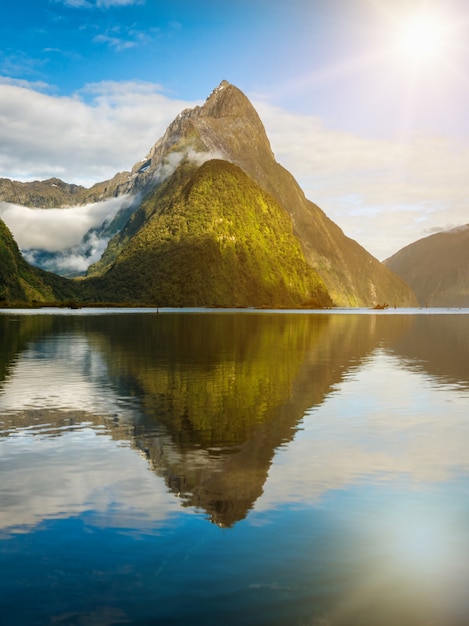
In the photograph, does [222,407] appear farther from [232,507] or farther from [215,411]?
[232,507]

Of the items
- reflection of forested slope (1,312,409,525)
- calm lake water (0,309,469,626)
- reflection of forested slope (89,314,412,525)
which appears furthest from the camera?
reflection of forested slope (1,312,409,525)

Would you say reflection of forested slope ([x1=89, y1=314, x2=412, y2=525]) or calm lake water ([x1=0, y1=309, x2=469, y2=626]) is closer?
calm lake water ([x1=0, y1=309, x2=469, y2=626])

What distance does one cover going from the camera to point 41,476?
1911 cm

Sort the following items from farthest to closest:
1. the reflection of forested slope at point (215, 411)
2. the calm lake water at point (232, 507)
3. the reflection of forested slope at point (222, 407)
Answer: the reflection of forested slope at point (215, 411)
the reflection of forested slope at point (222, 407)
the calm lake water at point (232, 507)

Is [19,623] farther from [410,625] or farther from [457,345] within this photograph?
[457,345]

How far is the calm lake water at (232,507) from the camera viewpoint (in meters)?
11.3

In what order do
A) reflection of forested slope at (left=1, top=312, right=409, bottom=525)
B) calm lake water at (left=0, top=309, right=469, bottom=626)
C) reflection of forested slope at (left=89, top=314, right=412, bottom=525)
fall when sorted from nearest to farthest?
calm lake water at (left=0, top=309, right=469, bottom=626) → reflection of forested slope at (left=89, top=314, right=412, bottom=525) → reflection of forested slope at (left=1, top=312, right=409, bottom=525)

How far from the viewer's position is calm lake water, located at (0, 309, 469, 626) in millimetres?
11328

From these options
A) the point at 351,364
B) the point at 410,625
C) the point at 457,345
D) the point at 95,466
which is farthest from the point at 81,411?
the point at 457,345

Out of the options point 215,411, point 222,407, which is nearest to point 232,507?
point 215,411

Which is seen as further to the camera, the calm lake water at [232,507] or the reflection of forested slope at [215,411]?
the reflection of forested slope at [215,411]

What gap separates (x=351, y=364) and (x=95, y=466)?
36856mm

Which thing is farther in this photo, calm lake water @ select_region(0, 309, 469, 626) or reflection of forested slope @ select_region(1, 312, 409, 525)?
reflection of forested slope @ select_region(1, 312, 409, 525)

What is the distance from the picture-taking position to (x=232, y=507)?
53.5 ft
